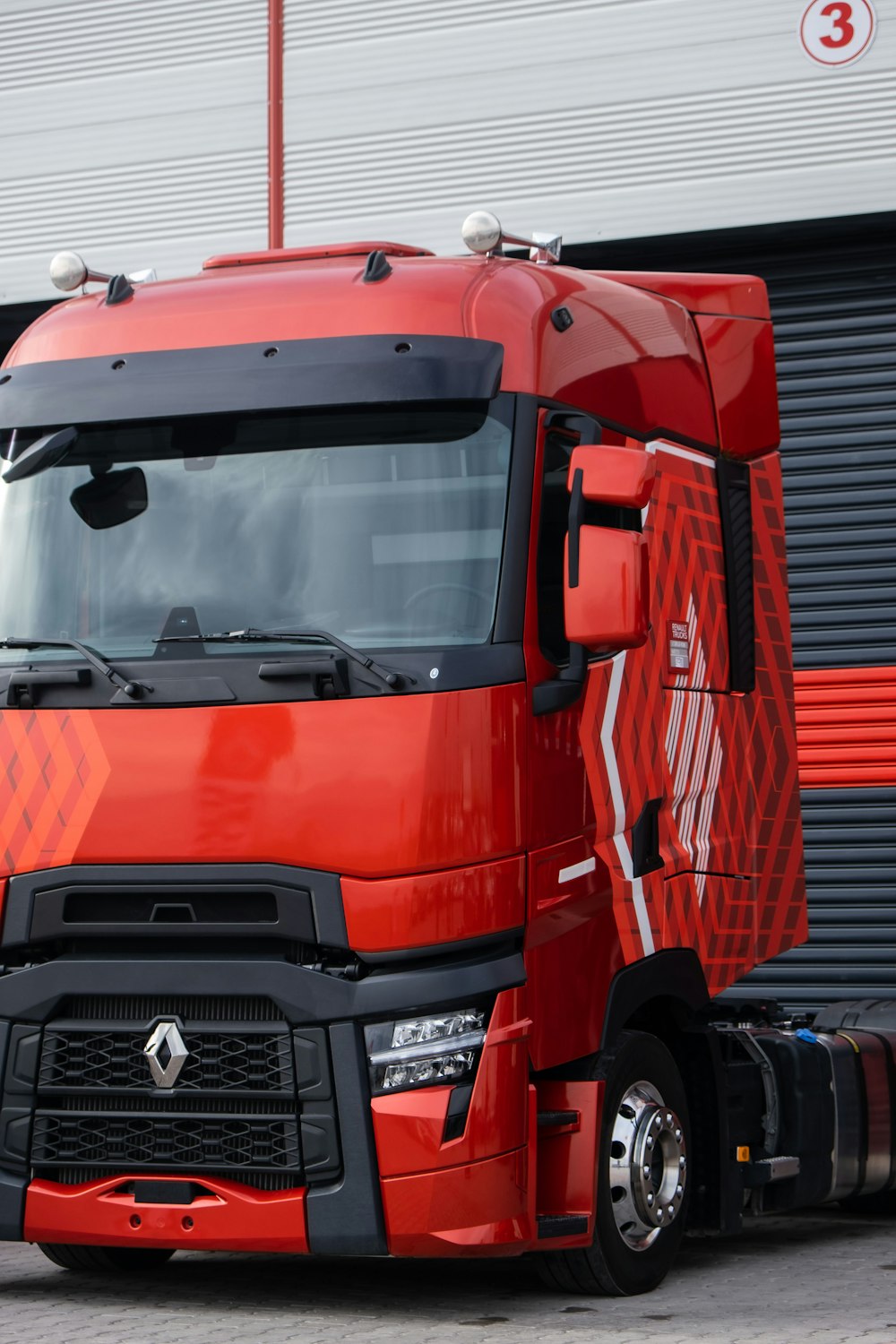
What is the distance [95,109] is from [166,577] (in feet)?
26.0

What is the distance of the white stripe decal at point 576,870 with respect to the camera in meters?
6.54

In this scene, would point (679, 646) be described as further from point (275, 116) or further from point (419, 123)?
point (275, 116)

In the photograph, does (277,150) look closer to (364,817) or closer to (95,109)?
(95,109)

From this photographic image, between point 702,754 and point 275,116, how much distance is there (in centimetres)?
705

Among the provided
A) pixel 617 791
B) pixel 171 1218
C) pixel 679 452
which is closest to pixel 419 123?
pixel 679 452

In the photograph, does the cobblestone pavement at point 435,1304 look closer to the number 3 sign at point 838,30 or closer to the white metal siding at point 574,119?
the white metal siding at point 574,119

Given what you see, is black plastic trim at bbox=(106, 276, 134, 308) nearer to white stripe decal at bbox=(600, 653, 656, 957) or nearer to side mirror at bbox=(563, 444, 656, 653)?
side mirror at bbox=(563, 444, 656, 653)

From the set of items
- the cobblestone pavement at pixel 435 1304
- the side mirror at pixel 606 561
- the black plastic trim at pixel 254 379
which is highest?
the black plastic trim at pixel 254 379

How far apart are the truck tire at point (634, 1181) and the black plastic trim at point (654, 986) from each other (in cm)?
11

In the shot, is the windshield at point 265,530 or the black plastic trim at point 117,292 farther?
the black plastic trim at point 117,292

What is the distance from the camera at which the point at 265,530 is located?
657 cm

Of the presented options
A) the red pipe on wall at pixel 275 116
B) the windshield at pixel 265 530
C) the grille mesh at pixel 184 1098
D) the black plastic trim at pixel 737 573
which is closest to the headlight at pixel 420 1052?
the grille mesh at pixel 184 1098

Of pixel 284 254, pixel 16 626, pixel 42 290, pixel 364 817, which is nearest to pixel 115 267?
pixel 42 290

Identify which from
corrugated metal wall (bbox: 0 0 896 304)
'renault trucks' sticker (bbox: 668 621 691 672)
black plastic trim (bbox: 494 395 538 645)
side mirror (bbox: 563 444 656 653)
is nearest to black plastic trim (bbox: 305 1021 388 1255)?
black plastic trim (bbox: 494 395 538 645)
